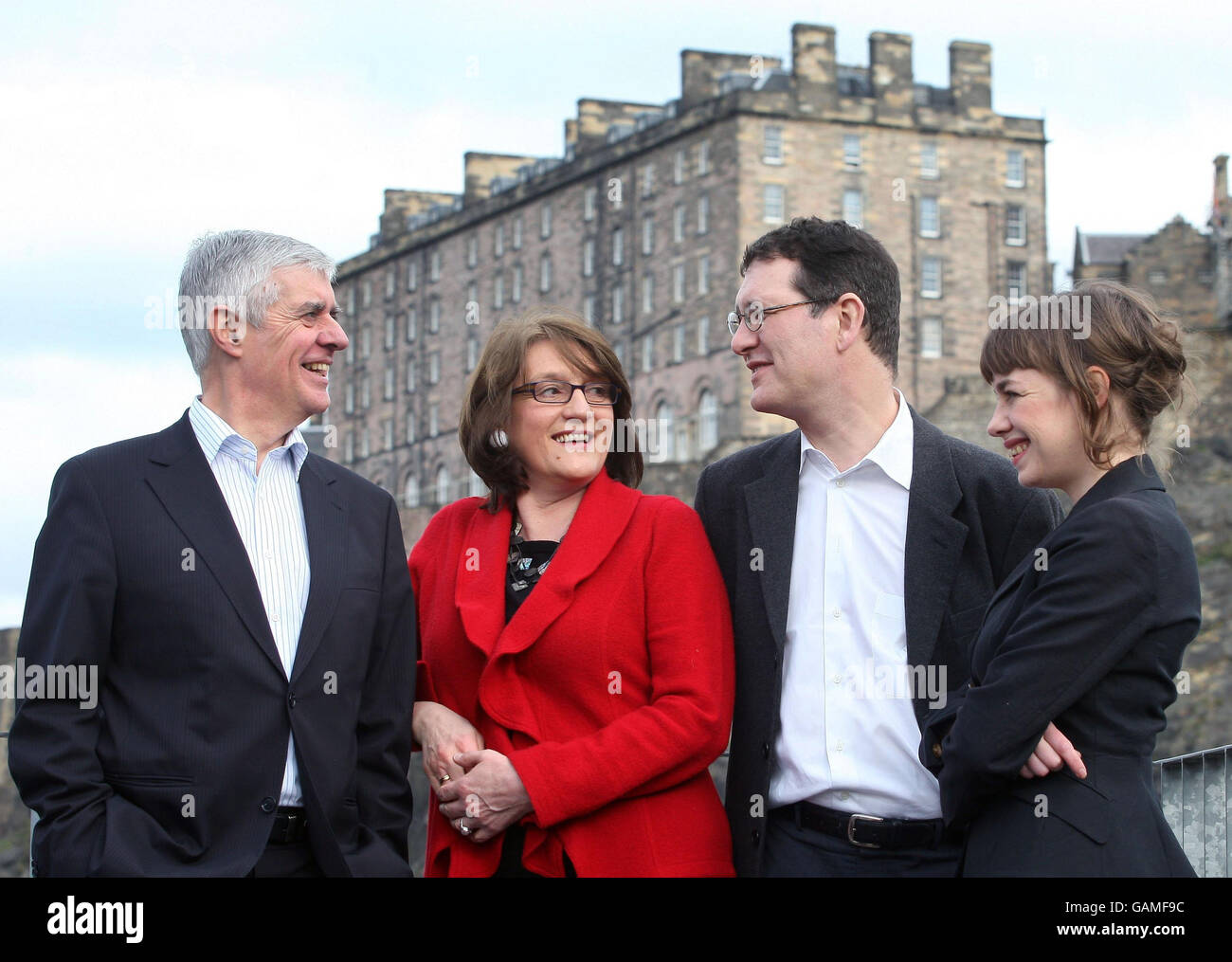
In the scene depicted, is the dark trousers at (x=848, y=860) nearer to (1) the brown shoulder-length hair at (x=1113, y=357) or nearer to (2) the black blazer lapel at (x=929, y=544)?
(2) the black blazer lapel at (x=929, y=544)

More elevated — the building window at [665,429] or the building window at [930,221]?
the building window at [930,221]

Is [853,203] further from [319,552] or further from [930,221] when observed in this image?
[319,552]

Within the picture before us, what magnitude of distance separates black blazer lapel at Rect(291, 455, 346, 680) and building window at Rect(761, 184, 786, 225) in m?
40.7

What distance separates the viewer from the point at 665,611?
3.94 metres

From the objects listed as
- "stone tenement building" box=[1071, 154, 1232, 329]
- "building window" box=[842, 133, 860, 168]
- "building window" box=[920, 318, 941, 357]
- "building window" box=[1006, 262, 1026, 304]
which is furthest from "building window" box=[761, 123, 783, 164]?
"stone tenement building" box=[1071, 154, 1232, 329]

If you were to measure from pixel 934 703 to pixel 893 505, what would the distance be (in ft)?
1.84

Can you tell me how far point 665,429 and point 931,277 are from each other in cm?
878

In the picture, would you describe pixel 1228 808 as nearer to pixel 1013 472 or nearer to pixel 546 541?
pixel 1013 472

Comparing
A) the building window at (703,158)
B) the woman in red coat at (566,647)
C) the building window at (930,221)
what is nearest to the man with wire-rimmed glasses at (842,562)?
the woman in red coat at (566,647)

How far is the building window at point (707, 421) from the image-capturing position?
43750 millimetres

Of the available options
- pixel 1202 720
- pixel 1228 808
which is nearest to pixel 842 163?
pixel 1202 720

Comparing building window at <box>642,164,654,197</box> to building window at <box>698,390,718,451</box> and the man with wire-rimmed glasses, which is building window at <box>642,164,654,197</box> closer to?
building window at <box>698,390,718,451</box>

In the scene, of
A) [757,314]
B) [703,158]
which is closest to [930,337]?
[703,158]

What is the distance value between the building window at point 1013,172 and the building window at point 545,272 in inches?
606
